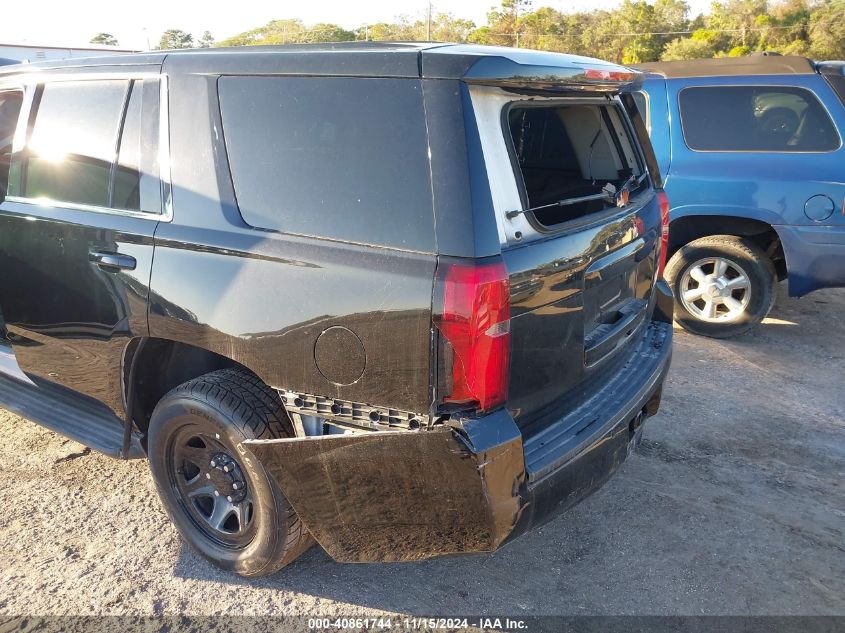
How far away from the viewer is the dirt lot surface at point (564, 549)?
267 cm

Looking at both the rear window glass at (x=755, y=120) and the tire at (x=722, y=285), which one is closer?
the rear window glass at (x=755, y=120)

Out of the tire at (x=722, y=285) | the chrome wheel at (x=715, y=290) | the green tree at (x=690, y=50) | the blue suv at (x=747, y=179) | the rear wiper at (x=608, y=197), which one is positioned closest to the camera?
the rear wiper at (x=608, y=197)

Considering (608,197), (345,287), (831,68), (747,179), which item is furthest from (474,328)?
(831,68)

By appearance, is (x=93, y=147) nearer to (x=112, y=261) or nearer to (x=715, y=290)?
(x=112, y=261)

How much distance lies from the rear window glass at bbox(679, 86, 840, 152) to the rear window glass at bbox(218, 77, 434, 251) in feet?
13.2

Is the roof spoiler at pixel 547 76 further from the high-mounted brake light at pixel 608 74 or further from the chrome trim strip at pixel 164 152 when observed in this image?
the chrome trim strip at pixel 164 152

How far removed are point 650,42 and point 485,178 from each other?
33982 mm

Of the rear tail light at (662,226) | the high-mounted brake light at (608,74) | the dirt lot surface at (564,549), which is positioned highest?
the high-mounted brake light at (608,74)

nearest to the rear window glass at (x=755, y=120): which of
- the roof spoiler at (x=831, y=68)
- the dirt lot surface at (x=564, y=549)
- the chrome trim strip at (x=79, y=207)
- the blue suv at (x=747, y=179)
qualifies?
the blue suv at (x=747, y=179)

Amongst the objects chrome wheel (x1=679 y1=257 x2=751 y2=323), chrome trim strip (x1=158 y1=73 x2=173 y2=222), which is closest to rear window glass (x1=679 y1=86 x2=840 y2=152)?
chrome wheel (x1=679 y1=257 x2=751 y2=323)

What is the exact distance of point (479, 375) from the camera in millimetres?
2035

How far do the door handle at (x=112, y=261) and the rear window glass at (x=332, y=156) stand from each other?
592mm

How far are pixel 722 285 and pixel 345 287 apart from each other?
418 centimetres

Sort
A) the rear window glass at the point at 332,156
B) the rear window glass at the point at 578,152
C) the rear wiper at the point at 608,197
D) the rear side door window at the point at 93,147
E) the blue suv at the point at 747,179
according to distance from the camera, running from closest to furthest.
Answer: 1. the rear window glass at the point at 332,156
2. the rear wiper at the point at 608,197
3. the rear side door window at the point at 93,147
4. the rear window glass at the point at 578,152
5. the blue suv at the point at 747,179
